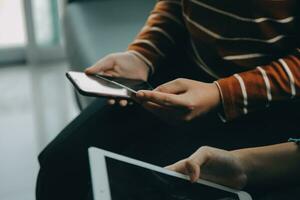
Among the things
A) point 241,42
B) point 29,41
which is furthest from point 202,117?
point 29,41

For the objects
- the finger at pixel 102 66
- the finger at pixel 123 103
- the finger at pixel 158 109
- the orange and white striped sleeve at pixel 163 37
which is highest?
the orange and white striped sleeve at pixel 163 37

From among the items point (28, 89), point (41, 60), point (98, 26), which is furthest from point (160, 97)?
point (41, 60)

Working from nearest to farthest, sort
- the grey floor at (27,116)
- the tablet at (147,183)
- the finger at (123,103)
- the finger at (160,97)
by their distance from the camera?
the tablet at (147,183), the finger at (160,97), the finger at (123,103), the grey floor at (27,116)

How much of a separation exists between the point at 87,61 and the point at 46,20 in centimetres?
71

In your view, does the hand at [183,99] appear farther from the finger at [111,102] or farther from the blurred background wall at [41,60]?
the blurred background wall at [41,60]

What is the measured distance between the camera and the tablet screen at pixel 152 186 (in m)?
0.57

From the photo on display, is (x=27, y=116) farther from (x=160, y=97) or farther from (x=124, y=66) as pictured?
(x=160, y=97)

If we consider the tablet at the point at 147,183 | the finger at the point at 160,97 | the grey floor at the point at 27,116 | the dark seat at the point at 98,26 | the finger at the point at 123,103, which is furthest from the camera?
the grey floor at the point at 27,116

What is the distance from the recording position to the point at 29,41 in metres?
1.74

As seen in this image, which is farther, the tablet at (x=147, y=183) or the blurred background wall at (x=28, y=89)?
the blurred background wall at (x=28, y=89)

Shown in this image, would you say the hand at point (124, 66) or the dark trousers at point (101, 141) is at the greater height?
the hand at point (124, 66)

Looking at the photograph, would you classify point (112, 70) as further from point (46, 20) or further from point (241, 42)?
point (46, 20)

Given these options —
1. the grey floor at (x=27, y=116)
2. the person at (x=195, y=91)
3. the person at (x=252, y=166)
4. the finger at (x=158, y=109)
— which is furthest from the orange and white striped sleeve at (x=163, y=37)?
the grey floor at (x=27, y=116)

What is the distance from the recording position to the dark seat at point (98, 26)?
3.81 feet
